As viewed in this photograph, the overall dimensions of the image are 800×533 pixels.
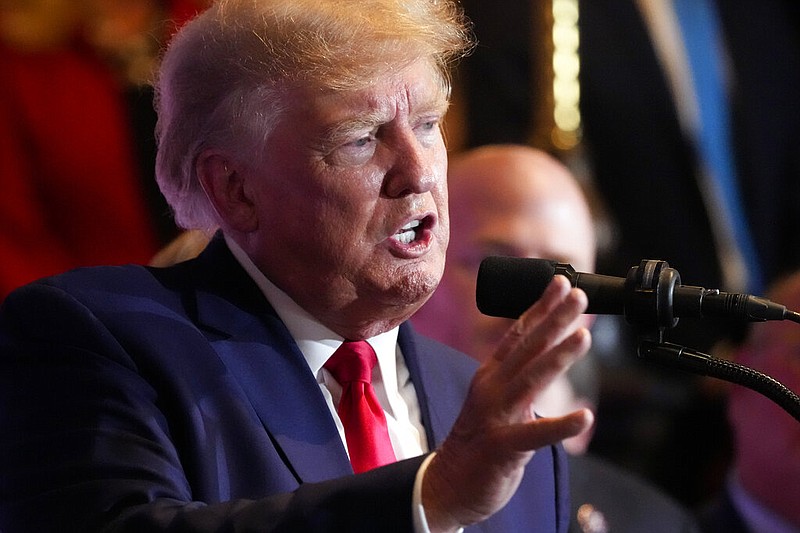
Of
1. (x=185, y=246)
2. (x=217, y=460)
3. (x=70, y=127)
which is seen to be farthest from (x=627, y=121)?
(x=217, y=460)

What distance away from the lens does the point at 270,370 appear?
1569 millimetres

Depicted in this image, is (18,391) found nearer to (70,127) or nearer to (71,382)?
(71,382)

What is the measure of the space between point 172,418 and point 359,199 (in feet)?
1.13

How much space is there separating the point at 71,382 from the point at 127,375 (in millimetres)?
62

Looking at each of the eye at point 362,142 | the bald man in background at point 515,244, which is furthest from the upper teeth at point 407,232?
the bald man in background at point 515,244

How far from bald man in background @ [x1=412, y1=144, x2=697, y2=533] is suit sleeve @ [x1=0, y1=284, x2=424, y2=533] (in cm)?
128

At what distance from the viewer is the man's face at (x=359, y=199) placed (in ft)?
5.11

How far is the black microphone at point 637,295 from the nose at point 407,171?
201 mm

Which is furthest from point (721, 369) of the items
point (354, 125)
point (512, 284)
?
point (354, 125)

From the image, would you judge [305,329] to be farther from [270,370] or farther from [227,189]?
[227,189]

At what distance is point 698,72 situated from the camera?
13.0ft

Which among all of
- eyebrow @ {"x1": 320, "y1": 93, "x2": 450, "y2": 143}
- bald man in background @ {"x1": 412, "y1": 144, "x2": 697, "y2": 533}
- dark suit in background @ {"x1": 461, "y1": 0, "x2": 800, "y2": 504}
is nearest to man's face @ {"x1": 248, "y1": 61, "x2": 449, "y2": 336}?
eyebrow @ {"x1": 320, "y1": 93, "x2": 450, "y2": 143}

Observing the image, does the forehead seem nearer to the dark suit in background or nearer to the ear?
the ear

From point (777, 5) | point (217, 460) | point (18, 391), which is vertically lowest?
point (217, 460)
